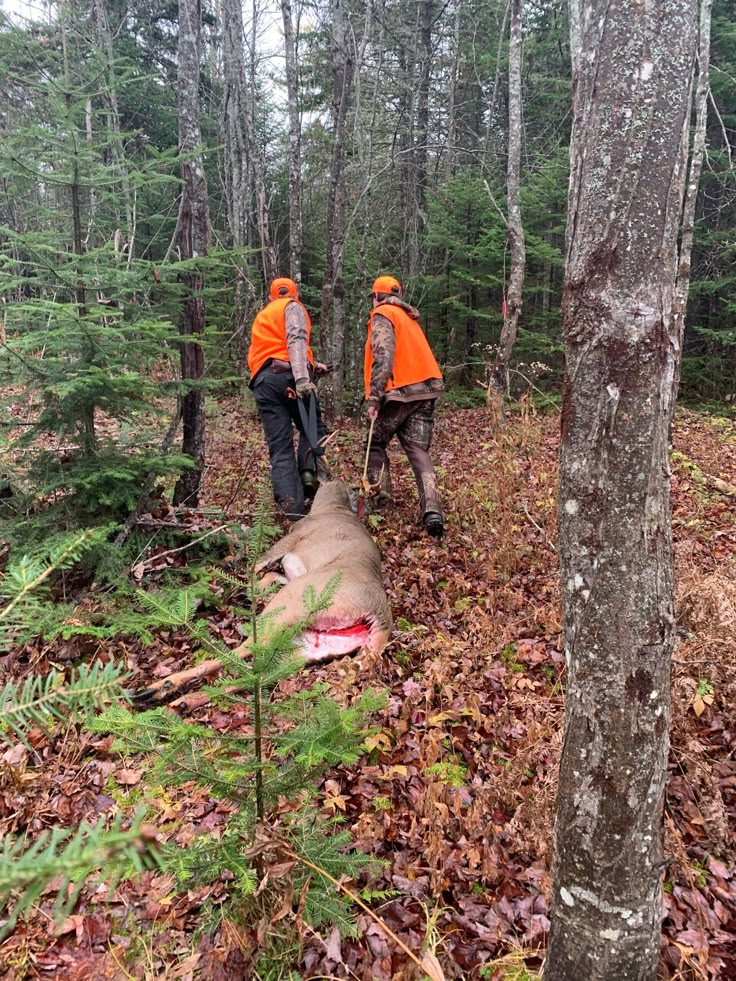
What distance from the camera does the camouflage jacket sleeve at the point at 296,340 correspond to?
6316mm

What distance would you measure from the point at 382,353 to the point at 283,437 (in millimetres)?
1445

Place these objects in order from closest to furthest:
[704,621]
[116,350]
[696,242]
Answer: [704,621] < [116,350] < [696,242]

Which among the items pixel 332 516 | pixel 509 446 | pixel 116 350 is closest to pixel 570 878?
pixel 332 516

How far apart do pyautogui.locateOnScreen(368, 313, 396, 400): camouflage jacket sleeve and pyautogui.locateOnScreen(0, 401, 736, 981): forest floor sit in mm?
2192

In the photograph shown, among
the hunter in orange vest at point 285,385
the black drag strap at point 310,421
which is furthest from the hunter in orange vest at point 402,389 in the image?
the hunter in orange vest at point 285,385

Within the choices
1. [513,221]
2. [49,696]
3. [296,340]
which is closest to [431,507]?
[296,340]

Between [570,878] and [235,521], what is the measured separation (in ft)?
13.9

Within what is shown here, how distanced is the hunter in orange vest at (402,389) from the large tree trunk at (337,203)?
150 inches

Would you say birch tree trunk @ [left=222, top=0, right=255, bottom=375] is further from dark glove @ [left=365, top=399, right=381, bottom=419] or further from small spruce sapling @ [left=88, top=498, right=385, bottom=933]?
small spruce sapling @ [left=88, top=498, right=385, bottom=933]

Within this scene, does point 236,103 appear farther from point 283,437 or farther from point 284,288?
point 283,437

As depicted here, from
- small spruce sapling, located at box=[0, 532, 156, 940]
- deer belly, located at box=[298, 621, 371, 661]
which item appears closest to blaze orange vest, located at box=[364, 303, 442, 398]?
deer belly, located at box=[298, 621, 371, 661]

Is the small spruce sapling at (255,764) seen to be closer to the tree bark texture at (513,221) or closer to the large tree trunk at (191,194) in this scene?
the large tree trunk at (191,194)

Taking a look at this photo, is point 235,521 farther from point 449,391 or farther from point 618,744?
point 449,391

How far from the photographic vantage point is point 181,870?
1815 mm
